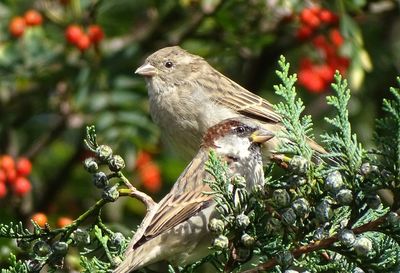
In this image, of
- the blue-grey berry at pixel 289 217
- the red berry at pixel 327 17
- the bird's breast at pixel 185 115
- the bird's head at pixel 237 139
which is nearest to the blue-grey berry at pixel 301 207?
the blue-grey berry at pixel 289 217

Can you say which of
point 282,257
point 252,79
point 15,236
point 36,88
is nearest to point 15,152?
point 36,88

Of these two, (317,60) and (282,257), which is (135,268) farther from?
(317,60)

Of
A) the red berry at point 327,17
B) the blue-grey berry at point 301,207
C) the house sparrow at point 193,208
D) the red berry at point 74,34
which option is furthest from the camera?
the red berry at point 327,17

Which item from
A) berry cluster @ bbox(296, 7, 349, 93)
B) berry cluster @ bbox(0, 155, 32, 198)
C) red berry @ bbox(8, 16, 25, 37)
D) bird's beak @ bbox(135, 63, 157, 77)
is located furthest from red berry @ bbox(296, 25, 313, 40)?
berry cluster @ bbox(0, 155, 32, 198)

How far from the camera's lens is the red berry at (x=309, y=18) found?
249 inches

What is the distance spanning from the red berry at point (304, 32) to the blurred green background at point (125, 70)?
4cm

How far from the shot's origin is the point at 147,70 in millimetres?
6176

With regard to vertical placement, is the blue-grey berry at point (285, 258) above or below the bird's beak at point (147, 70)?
below

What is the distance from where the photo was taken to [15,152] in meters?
6.86

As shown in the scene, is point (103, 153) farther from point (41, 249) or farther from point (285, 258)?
point (285, 258)

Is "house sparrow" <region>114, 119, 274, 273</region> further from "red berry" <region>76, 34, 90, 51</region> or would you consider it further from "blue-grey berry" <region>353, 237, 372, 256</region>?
"red berry" <region>76, 34, 90, 51</region>

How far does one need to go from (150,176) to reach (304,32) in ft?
4.70

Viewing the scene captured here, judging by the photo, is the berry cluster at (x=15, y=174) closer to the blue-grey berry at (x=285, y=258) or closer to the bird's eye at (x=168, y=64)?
the bird's eye at (x=168, y=64)

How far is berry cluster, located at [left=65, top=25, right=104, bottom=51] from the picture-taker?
614 cm
